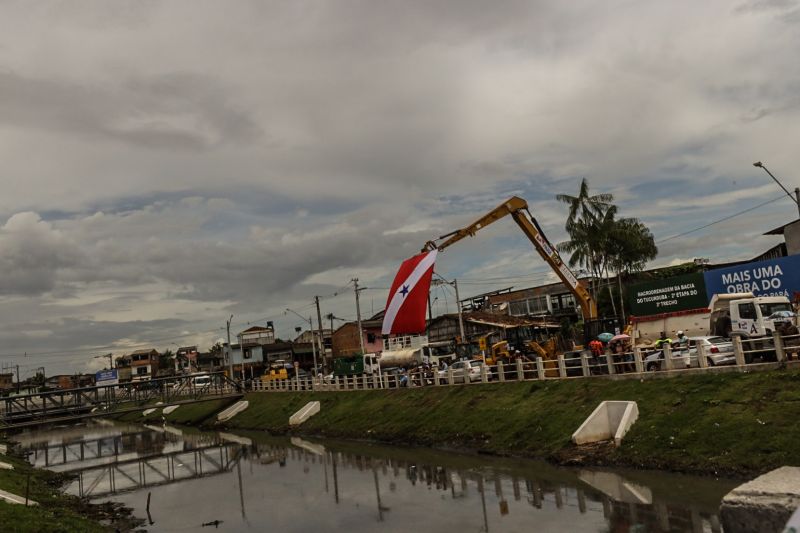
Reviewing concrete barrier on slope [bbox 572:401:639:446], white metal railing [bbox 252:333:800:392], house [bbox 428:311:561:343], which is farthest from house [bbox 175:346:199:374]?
concrete barrier on slope [bbox 572:401:639:446]

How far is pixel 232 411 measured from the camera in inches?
2677

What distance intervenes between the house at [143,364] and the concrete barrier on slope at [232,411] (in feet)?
305

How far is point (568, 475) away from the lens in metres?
23.4

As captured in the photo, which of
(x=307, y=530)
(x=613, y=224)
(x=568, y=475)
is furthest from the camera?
(x=613, y=224)

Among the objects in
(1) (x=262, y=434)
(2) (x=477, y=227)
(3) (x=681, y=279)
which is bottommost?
(1) (x=262, y=434)

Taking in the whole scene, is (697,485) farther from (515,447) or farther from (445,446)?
(445,446)

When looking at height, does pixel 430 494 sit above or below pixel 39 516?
below

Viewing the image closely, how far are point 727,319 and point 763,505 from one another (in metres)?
31.4

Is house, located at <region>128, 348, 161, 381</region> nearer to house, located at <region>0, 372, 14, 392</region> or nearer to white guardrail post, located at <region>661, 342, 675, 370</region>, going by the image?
house, located at <region>0, 372, 14, 392</region>

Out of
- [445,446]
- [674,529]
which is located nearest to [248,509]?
[445,446]

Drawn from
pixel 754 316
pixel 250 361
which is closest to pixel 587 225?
pixel 754 316

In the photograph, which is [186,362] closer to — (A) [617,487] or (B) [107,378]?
(B) [107,378]

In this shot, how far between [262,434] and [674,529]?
43.0m

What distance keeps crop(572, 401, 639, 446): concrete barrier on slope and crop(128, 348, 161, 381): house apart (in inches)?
5664
